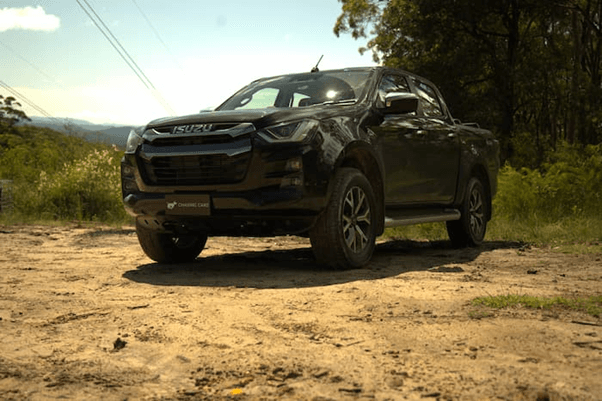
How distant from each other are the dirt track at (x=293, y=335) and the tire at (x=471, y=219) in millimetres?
2045

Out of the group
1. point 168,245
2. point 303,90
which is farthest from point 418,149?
point 168,245

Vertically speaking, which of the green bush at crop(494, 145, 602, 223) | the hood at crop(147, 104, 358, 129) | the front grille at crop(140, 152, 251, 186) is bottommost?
the green bush at crop(494, 145, 602, 223)

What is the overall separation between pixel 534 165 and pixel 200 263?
50.6 ft

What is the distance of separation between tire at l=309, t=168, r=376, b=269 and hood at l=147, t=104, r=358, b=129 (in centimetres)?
51

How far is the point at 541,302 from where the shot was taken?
3.99m

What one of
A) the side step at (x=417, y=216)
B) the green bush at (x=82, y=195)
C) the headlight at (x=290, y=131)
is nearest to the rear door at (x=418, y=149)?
the side step at (x=417, y=216)

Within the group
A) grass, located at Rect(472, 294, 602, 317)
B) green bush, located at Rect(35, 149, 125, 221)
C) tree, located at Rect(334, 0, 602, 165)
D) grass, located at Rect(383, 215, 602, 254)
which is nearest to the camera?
grass, located at Rect(472, 294, 602, 317)

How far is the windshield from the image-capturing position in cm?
641

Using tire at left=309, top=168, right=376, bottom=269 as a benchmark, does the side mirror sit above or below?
above

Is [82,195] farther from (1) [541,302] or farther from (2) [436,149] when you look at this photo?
(1) [541,302]

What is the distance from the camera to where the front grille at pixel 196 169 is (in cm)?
538

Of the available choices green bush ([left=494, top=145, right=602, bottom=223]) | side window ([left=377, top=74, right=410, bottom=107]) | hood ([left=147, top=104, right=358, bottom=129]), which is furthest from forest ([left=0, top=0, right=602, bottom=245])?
hood ([left=147, top=104, right=358, bottom=129])

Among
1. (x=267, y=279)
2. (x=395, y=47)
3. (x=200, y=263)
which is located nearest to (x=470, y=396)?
(x=267, y=279)

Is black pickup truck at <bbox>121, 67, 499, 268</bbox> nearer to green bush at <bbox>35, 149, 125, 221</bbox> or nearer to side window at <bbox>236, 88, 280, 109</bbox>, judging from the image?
side window at <bbox>236, 88, 280, 109</bbox>
